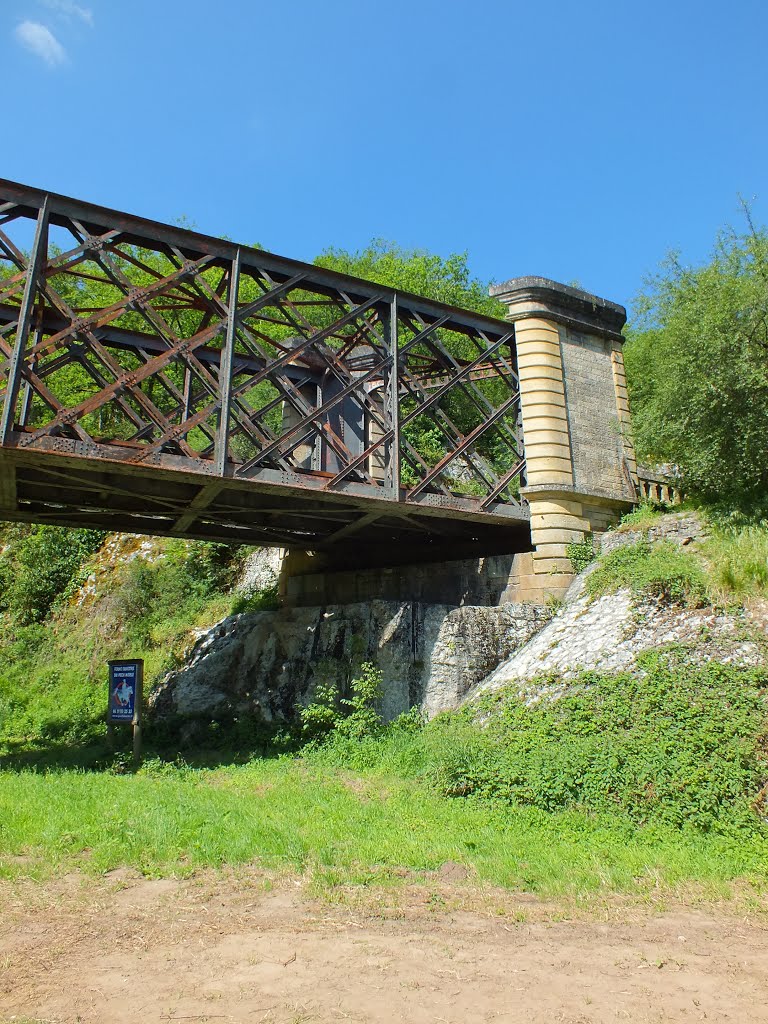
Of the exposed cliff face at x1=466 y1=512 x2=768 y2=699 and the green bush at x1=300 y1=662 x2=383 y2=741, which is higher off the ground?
the exposed cliff face at x1=466 y1=512 x2=768 y2=699

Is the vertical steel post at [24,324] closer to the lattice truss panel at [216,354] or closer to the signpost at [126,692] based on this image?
the lattice truss panel at [216,354]

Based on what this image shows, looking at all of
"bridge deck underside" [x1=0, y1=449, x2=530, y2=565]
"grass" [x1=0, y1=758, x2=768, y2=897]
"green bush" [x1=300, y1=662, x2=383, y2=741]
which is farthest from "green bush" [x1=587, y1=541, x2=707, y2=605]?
"grass" [x1=0, y1=758, x2=768, y2=897]

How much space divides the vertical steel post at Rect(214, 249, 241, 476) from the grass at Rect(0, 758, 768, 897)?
5156 mm

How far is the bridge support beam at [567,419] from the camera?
15.3 meters

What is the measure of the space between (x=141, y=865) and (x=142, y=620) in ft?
48.1

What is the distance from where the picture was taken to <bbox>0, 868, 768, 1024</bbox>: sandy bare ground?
4.23 meters

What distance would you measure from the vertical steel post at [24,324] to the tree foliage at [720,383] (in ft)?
39.3

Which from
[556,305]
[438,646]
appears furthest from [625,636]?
[556,305]

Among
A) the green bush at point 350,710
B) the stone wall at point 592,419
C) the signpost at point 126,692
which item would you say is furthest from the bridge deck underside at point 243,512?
the green bush at point 350,710

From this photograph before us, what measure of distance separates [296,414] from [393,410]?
6782 millimetres

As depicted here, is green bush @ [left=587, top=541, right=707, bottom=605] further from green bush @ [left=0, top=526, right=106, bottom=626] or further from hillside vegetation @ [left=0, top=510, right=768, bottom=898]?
green bush @ [left=0, top=526, right=106, bottom=626]

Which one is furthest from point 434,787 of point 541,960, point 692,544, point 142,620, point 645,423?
point 142,620

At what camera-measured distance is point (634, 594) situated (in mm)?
12320

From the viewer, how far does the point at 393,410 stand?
13.9 meters
